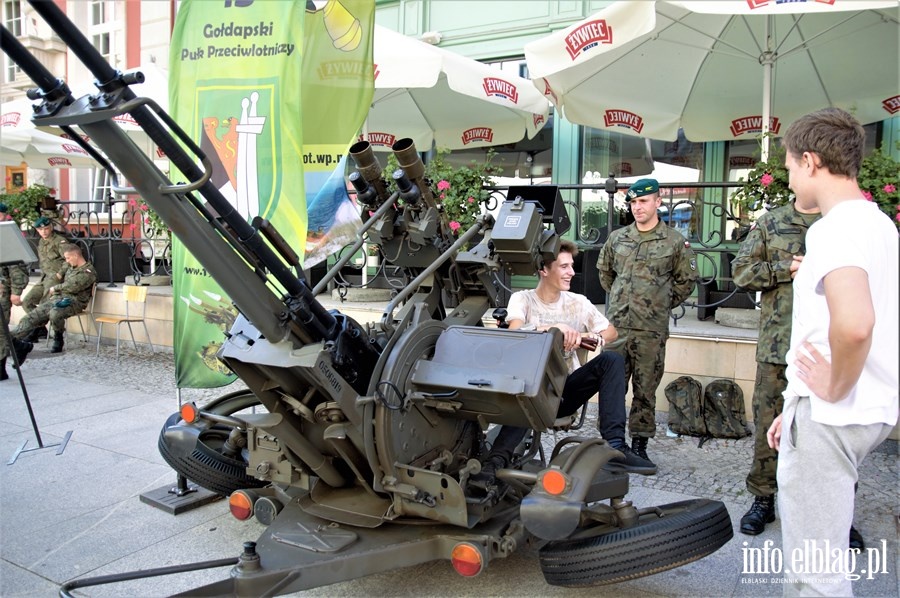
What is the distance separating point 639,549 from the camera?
9.57 ft

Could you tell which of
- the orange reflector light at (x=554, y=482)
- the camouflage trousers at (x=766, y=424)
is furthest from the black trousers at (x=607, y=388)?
the orange reflector light at (x=554, y=482)

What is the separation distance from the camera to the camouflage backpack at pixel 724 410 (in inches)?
218

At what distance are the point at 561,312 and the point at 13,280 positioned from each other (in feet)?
28.7

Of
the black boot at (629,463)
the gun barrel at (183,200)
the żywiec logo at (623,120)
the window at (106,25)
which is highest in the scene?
the window at (106,25)

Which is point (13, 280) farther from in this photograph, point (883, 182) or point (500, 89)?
point (883, 182)

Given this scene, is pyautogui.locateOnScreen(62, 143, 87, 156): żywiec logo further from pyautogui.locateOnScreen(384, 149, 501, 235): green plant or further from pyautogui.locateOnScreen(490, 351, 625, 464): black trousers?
pyautogui.locateOnScreen(490, 351, 625, 464): black trousers

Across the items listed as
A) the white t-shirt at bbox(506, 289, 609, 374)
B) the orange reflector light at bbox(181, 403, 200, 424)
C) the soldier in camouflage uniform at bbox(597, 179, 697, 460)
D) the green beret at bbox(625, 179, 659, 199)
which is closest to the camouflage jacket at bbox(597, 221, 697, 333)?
the soldier in camouflage uniform at bbox(597, 179, 697, 460)

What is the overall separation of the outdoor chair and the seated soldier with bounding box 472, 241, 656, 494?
6.29 meters

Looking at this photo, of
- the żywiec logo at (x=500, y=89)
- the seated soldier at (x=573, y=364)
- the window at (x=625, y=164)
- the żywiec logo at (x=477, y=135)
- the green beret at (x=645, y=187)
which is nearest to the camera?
the seated soldier at (x=573, y=364)

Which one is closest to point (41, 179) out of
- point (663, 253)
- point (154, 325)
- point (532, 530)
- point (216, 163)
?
point (154, 325)

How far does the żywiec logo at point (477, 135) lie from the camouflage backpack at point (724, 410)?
206 inches

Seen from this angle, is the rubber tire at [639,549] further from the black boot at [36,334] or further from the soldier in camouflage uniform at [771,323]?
the black boot at [36,334]

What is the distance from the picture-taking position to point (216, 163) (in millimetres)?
4715

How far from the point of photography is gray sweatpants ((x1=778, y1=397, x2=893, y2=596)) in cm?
211
